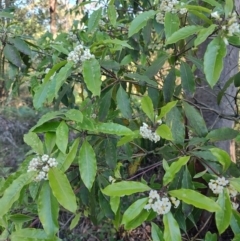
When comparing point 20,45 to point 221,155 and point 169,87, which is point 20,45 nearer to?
point 169,87

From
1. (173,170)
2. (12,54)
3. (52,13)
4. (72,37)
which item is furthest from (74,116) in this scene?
(52,13)

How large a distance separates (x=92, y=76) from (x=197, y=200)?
37 centimetres

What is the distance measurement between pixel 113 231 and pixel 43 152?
1.62 metres

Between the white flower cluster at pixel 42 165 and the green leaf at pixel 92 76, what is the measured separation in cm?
18

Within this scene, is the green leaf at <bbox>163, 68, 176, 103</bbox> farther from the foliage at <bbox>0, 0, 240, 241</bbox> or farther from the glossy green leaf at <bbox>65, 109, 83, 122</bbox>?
the glossy green leaf at <bbox>65, 109, 83, 122</bbox>

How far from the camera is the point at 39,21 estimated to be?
20.6ft

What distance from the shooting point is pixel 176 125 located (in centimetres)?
99

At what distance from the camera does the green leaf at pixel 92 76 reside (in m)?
0.77

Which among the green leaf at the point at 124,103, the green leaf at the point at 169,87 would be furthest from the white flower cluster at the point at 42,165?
the green leaf at the point at 169,87

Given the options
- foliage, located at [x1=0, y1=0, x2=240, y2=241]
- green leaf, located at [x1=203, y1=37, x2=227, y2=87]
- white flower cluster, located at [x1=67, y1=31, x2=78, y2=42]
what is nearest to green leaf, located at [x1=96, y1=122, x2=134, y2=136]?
foliage, located at [x1=0, y1=0, x2=240, y2=241]

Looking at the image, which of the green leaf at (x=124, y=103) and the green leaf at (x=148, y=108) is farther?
the green leaf at (x=124, y=103)

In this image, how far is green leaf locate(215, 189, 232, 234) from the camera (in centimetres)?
76

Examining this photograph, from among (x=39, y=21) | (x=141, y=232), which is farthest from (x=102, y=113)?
(x=39, y=21)

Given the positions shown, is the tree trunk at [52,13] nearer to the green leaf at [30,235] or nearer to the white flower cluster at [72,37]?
the white flower cluster at [72,37]
